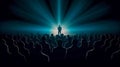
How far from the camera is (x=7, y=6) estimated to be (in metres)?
18.5

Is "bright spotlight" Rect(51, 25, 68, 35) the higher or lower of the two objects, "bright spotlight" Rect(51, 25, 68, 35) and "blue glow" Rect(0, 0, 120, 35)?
the lower

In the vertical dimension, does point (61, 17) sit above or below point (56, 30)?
above

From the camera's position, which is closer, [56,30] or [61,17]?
[61,17]

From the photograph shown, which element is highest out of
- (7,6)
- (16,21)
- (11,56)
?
(7,6)

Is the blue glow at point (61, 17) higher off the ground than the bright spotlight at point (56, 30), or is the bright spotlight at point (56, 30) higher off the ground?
the blue glow at point (61, 17)

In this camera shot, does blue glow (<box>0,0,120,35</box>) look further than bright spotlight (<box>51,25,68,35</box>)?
No

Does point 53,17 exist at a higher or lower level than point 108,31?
higher

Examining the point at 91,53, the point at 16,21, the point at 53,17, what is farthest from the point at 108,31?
the point at 91,53

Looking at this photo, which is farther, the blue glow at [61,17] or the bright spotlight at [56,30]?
the bright spotlight at [56,30]

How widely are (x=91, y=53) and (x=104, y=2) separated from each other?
13148mm

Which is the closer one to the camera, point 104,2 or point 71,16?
point 104,2

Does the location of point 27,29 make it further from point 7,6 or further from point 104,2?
point 104,2

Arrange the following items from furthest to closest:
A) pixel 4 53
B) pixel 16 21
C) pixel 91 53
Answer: pixel 16 21 < pixel 4 53 < pixel 91 53

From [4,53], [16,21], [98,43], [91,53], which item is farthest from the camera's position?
[16,21]
